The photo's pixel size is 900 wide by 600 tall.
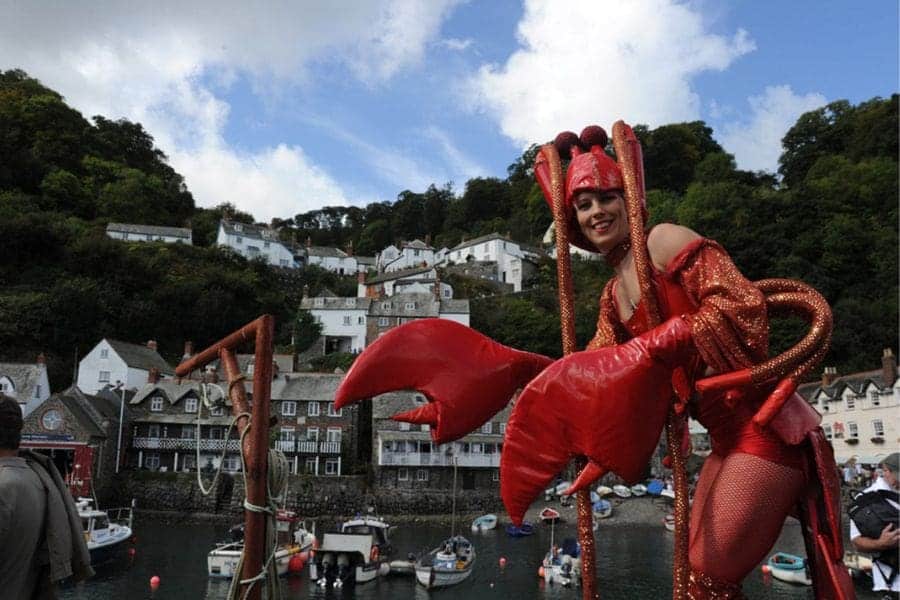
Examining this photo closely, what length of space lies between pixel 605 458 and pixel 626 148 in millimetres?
1538

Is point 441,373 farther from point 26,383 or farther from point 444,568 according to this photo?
point 26,383

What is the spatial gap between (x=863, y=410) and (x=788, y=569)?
18.7 metres

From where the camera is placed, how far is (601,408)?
102 inches

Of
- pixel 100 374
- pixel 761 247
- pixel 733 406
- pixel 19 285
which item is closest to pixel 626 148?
pixel 733 406

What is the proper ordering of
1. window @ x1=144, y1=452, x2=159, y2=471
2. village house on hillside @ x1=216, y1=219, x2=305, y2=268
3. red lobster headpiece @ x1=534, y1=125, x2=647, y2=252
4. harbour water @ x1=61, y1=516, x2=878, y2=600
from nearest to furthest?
red lobster headpiece @ x1=534, y1=125, x2=647, y2=252
harbour water @ x1=61, y1=516, x2=878, y2=600
window @ x1=144, y1=452, x2=159, y2=471
village house on hillside @ x1=216, y1=219, x2=305, y2=268

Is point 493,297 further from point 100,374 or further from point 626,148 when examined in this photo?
point 626,148

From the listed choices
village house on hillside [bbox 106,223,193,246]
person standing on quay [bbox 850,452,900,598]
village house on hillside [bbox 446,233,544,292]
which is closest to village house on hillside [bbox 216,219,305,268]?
village house on hillside [bbox 106,223,193,246]

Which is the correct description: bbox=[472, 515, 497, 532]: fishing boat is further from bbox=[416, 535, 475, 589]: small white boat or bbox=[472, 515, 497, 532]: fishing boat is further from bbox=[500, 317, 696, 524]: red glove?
bbox=[500, 317, 696, 524]: red glove

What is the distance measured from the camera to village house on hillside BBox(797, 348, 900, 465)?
33609 millimetres

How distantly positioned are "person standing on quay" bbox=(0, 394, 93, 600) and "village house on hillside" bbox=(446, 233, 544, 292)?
59.4 meters

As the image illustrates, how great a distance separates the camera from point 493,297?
58.6 meters

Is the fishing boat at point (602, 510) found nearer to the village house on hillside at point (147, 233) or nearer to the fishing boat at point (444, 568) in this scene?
the fishing boat at point (444, 568)

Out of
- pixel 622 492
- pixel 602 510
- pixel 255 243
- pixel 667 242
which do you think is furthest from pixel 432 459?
pixel 255 243

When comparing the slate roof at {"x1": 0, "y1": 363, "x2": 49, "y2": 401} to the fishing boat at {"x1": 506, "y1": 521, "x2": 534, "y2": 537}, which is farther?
the slate roof at {"x1": 0, "y1": 363, "x2": 49, "y2": 401}
